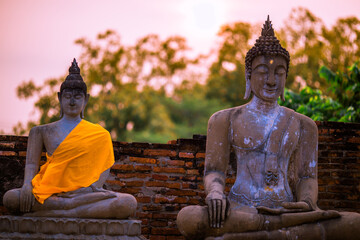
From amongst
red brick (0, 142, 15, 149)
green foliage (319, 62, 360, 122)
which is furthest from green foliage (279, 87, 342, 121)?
red brick (0, 142, 15, 149)

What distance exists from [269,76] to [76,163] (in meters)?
2.12

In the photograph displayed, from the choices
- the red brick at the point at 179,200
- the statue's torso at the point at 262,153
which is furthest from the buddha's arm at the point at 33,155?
the statue's torso at the point at 262,153

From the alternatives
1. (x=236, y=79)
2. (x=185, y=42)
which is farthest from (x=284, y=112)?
(x=185, y=42)

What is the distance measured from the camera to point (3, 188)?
7793 mm

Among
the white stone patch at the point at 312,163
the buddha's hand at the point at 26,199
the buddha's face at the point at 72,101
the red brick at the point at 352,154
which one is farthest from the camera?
the red brick at the point at 352,154

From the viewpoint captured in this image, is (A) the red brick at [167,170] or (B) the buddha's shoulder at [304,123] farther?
(A) the red brick at [167,170]

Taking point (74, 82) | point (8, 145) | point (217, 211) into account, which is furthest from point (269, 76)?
point (8, 145)

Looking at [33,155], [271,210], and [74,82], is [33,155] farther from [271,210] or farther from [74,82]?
[271,210]

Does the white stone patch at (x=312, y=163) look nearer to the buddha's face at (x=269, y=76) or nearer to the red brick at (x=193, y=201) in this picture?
the buddha's face at (x=269, y=76)

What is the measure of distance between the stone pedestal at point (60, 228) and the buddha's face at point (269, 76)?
5.96 ft

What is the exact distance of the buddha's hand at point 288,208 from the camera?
5.53m

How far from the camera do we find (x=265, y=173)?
19.3 feet

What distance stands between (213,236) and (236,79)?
2129cm

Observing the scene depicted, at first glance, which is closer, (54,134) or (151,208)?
(54,134)
